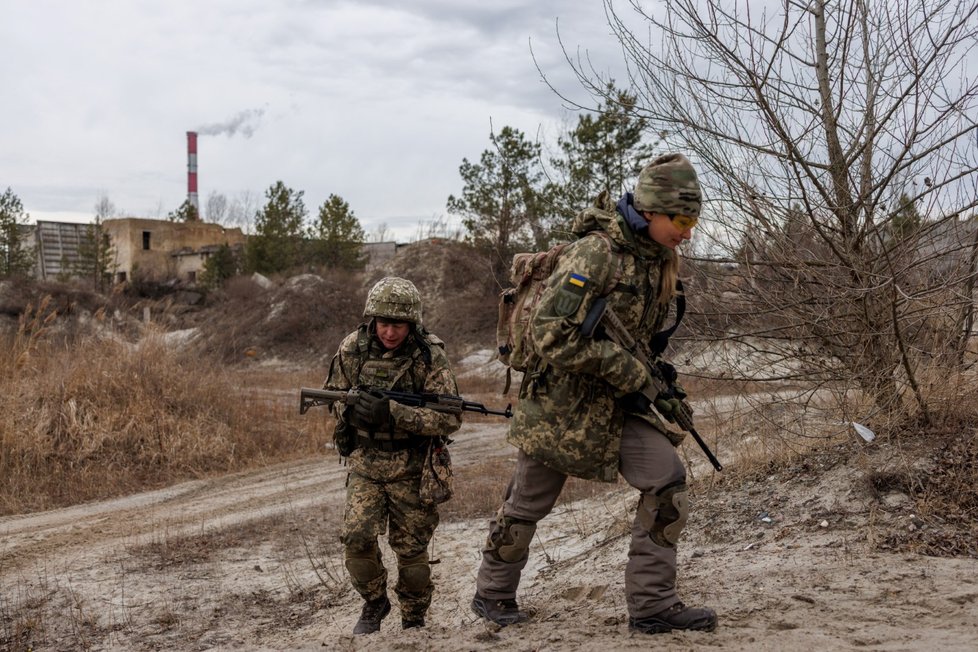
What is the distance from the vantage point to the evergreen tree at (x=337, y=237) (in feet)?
121

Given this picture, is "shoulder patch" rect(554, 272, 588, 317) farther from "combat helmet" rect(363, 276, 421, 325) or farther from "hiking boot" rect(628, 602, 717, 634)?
"hiking boot" rect(628, 602, 717, 634)

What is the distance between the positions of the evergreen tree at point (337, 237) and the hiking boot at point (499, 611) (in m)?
33.2

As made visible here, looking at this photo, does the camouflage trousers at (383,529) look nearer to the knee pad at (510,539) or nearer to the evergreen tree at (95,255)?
the knee pad at (510,539)

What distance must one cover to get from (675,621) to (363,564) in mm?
1473

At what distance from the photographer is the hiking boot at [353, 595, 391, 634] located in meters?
4.25

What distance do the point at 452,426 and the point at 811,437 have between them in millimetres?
2632

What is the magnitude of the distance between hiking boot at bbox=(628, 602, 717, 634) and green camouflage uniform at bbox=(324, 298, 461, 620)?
1.15 metres

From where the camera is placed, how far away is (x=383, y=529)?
13.7 ft

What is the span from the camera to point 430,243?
33156 mm

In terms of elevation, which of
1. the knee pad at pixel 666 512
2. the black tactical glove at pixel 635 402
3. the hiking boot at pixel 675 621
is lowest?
the hiking boot at pixel 675 621

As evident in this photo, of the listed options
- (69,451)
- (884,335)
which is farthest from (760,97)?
(69,451)

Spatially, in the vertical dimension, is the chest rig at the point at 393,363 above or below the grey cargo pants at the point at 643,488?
above

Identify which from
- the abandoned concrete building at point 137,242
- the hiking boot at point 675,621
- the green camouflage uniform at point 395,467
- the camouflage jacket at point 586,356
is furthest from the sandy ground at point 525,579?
the abandoned concrete building at point 137,242

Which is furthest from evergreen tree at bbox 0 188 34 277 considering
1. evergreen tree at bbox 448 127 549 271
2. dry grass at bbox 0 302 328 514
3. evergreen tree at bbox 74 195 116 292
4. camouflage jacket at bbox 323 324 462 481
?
camouflage jacket at bbox 323 324 462 481
